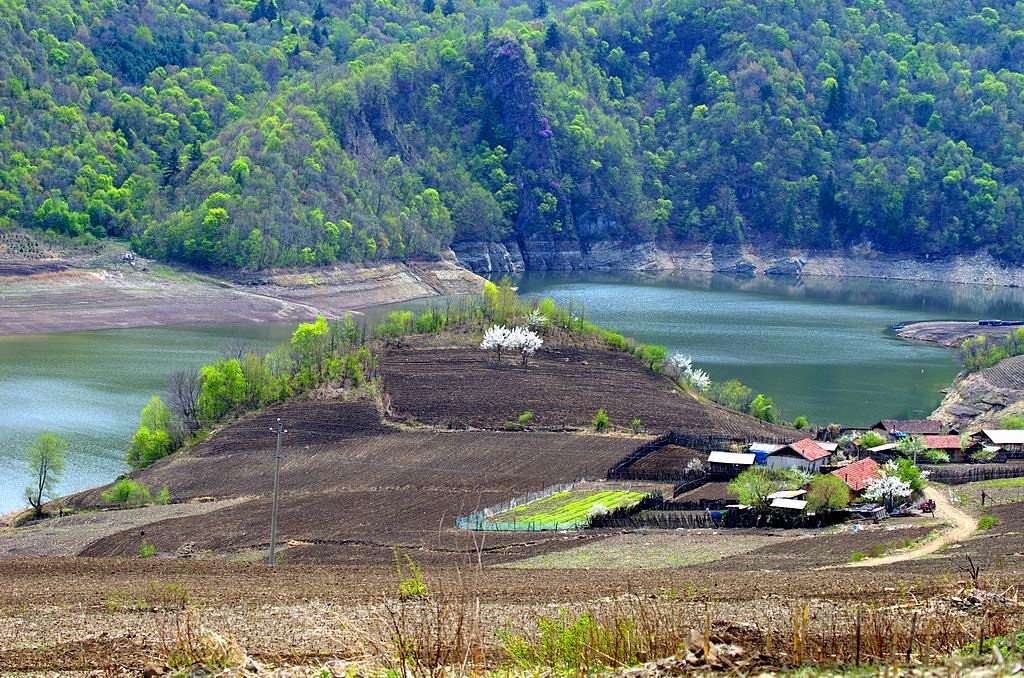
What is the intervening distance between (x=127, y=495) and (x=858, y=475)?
96.8 feet

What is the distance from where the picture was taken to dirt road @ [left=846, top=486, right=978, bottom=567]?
36.4 m

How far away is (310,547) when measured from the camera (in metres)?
45.2

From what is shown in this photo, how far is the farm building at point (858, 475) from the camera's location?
5097cm

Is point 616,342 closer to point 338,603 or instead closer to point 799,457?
point 799,457

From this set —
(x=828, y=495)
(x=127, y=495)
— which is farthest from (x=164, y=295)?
(x=828, y=495)

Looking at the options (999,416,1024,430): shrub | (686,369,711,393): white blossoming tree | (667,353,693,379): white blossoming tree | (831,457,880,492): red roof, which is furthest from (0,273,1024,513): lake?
(831,457,880,492): red roof

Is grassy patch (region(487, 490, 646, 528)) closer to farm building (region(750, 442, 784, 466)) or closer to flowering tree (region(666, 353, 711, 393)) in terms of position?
farm building (region(750, 442, 784, 466))

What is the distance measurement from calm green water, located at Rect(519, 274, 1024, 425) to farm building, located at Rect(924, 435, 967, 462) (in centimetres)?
1558

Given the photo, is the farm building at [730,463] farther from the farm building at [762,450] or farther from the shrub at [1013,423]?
the shrub at [1013,423]

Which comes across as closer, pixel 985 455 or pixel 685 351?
pixel 985 455

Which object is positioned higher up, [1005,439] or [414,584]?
[414,584]

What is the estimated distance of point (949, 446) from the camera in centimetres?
6406

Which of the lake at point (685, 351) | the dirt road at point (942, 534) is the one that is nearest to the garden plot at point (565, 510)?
the dirt road at point (942, 534)

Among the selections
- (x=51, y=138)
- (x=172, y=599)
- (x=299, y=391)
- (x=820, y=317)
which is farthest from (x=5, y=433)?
(x=51, y=138)
